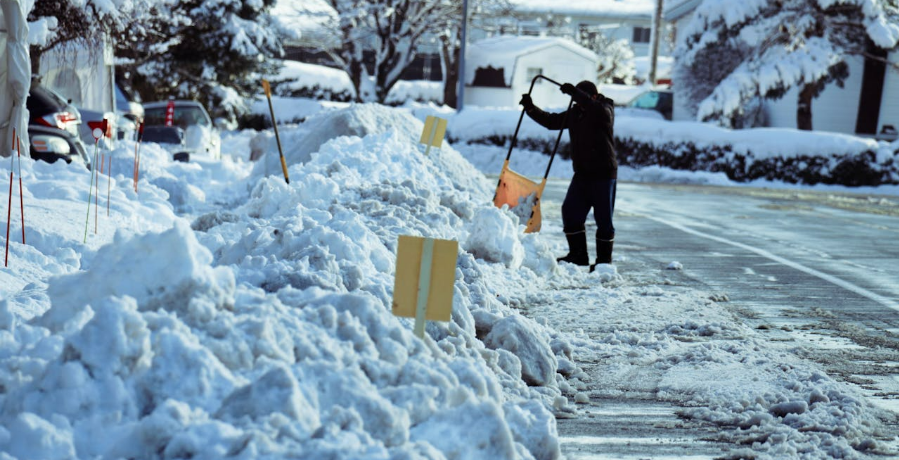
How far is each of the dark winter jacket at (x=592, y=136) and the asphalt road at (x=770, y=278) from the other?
966mm

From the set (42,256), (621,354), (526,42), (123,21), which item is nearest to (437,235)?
(621,354)

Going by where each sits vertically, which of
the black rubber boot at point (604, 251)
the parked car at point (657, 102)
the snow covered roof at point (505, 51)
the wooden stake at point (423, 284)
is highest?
the snow covered roof at point (505, 51)

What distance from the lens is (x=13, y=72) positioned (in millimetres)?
10086

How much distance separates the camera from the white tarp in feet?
33.0

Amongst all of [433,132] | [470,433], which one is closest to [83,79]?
[433,132]

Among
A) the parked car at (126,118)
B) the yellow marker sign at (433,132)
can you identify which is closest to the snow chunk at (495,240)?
the yellow marker sign at (433,132)

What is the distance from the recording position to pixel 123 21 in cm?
1436

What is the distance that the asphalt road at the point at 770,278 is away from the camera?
4367 mm

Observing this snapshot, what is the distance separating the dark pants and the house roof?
1066 inches

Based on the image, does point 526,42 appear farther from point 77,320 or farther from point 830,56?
point 77,320

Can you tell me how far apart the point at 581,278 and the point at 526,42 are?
3428 cm

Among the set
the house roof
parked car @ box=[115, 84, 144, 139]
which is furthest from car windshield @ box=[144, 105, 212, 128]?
the house roof

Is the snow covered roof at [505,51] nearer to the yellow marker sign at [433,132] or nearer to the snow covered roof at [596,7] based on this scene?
the snow covered roof at [596,7]

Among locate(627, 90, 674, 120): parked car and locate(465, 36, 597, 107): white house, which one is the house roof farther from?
locate(465, 36, 597, 107): white house
